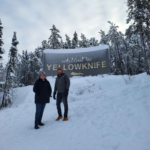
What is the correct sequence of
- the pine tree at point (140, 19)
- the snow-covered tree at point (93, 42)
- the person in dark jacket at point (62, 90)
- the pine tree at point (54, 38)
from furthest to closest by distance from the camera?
the snow-covered tree at point (93, 42) → the pine tree at point (54, 38) → the pine tree at point (140, 19) → the person in dark jacket at point (62, 90)

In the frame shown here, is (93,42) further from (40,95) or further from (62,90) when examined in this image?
(40,95)

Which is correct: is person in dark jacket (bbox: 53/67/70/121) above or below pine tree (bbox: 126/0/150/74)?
below

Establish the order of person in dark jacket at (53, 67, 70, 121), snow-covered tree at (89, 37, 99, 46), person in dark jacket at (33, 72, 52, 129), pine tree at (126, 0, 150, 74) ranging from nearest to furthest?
person in dark jacket at (33, 72, 52, 129) → person in dark jacket at (53, 67, 70, 121) → pine tree at (126, 0, 150, 74) → snow-covered tree at (89, 37, 99, 46)

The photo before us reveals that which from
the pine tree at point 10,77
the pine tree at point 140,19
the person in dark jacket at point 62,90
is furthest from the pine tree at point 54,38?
the person in dark jacket at point 62,90

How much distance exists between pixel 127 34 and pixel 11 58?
15366mm

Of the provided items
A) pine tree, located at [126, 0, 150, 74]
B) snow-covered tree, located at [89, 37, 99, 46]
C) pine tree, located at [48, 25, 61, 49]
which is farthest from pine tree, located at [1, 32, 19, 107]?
snow-covered tree, located at [89, 37, 99, 46]

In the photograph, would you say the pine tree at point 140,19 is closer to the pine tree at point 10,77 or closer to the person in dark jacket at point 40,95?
the person in dark jacket at point 40,95

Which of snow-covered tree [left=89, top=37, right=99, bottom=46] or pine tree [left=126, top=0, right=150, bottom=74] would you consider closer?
pine tree [left=126, top=0, right=150, bottom=74]

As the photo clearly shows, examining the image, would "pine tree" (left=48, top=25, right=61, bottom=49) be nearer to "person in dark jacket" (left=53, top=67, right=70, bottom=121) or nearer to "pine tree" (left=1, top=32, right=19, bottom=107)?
"pine tree" (left=1, top=32, right=19, bottom=107)

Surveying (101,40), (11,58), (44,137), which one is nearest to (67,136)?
(44,137)

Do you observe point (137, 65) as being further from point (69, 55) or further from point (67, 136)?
point (67, 136)

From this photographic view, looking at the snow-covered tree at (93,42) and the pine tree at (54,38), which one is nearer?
the pine tree at (54,38)

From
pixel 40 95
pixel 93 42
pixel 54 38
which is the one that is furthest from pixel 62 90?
pixel 93 42

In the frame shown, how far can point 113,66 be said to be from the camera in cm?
3203
